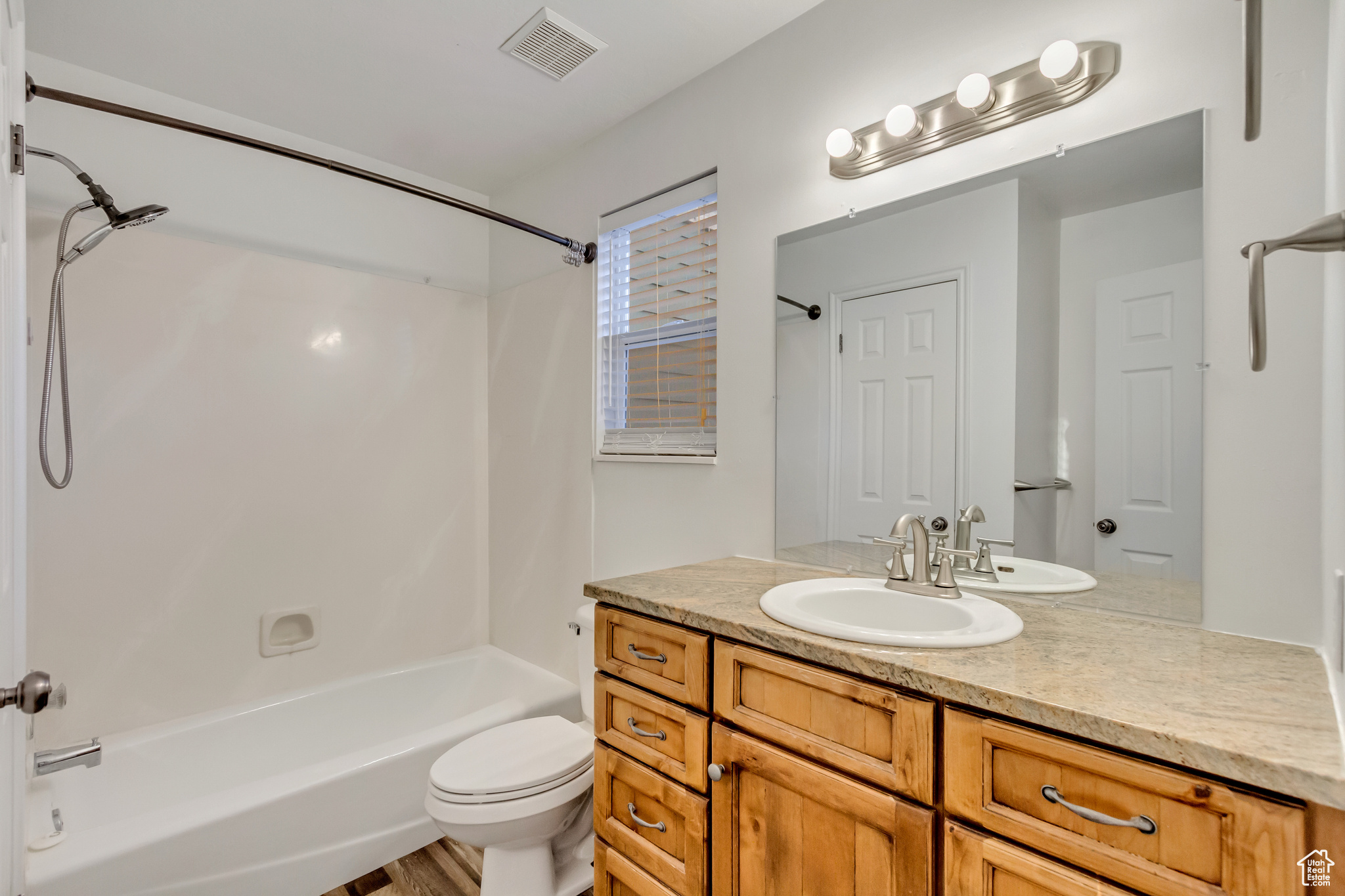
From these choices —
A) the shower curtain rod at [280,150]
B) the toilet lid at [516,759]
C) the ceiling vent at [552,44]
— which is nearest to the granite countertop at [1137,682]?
the toilet lid at [516,759]

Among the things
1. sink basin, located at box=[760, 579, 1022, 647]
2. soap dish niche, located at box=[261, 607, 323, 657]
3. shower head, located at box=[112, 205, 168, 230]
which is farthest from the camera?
soap dish niche, located at box=[261, 607, 323, 657]

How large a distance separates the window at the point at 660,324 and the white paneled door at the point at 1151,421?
1.04 m

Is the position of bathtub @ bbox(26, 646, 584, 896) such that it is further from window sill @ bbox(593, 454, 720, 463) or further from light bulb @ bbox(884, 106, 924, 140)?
light bulb @ bbox(884, 106, 924, 140)

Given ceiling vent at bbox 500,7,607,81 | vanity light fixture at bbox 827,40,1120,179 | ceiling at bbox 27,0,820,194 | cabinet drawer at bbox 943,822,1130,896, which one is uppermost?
ceiling at bbox 27,0,820,194

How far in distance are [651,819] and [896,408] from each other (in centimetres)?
108

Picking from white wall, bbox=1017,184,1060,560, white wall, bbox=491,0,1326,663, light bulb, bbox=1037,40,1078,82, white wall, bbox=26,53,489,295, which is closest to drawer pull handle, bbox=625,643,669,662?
white wall, bbox=491,0,1326,663

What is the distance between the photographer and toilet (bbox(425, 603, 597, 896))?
5.20 ft

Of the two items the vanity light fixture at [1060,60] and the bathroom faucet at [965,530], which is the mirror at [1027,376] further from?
the vanity light fixture at [1060,60]

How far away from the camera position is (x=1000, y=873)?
86 centimetres

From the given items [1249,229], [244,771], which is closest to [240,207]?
[244,771]

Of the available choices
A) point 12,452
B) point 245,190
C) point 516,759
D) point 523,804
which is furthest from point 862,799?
point 245,190

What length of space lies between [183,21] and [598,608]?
6.45 ft

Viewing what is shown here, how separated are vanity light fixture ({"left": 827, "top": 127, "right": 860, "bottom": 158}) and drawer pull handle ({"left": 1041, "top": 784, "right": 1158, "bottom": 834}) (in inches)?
55.2

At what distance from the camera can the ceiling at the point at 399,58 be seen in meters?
1.70
